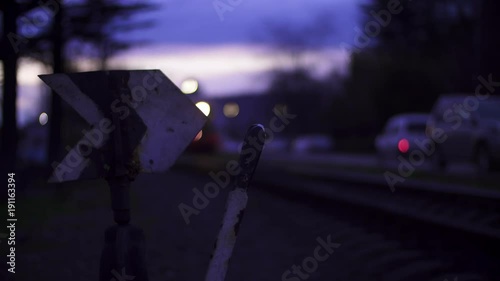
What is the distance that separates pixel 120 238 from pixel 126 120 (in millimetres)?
576

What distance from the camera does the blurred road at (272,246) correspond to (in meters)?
7.72

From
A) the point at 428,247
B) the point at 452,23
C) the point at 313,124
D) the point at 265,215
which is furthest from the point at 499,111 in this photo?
the point at 313,124

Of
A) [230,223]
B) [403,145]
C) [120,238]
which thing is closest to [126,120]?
[120,238]

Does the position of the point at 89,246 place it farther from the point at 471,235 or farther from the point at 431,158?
the point at 431,158

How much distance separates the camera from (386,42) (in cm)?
6600

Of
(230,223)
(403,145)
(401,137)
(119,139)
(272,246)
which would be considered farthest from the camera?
(401,137)

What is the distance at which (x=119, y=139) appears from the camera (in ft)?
13.8

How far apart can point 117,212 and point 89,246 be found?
18.5 feet

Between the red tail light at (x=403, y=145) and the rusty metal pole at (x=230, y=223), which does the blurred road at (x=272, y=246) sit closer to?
the rusty metal pole at (x=230, y=223)

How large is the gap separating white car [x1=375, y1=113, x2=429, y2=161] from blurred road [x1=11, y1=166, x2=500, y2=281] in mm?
11585

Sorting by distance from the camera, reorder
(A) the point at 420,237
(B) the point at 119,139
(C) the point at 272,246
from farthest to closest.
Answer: (C) the point at 272,246
(A) the point at 420,237
(B) the point at 119,139

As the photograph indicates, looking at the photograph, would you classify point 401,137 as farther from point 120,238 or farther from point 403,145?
point 120,238

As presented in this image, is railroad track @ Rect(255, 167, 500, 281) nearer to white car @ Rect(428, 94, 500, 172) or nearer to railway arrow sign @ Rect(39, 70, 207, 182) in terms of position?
railway arrow sign @ Rect(39, 70, 207, 182)

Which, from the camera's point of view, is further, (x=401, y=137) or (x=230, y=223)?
(x=401, y=137)
